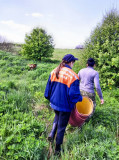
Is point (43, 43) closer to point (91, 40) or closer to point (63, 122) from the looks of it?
point (91, 40)

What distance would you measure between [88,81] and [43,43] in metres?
12.2

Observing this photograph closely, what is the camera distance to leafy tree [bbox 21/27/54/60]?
1360cm

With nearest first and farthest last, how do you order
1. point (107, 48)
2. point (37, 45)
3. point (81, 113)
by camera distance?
1. point (81, 113)
2. point (107, 48)
3. point (37, 45)

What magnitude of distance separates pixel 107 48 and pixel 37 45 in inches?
400

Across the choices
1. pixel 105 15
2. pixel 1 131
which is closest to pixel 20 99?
pixel 1 131

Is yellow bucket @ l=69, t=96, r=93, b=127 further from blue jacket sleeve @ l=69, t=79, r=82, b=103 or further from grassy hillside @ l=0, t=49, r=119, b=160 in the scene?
blue jacket sleeve @ l=69, t=79, r=82, b=103

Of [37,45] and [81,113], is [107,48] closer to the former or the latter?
[81,113]

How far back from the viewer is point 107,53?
15.9ft

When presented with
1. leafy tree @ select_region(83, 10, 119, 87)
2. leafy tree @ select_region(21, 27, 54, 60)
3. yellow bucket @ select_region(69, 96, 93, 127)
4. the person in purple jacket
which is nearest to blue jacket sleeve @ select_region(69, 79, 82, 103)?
yellow bucket @ select_region(69, 96, 93, 127)

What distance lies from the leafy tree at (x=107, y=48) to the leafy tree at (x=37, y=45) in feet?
29.5

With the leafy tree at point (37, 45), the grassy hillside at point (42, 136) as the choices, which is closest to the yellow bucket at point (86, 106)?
the grassy hillside at point (42, 136)

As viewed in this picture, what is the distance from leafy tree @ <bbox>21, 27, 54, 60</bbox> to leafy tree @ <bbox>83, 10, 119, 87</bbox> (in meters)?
9.00

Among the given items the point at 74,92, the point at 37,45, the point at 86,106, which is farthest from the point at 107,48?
the point at 37,45

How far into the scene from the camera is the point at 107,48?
493 cm
